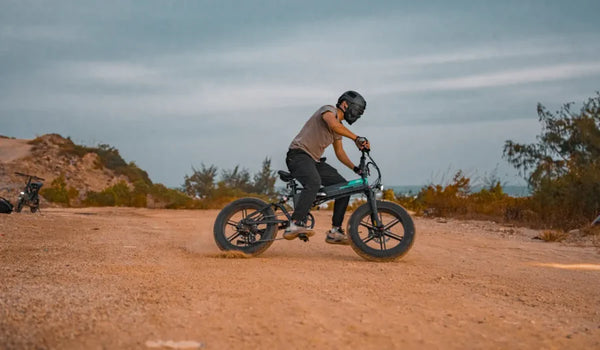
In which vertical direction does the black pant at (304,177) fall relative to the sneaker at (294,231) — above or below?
above

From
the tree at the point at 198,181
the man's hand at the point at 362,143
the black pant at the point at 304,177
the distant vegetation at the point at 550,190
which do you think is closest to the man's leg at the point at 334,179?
the black pant at the point at 304,177

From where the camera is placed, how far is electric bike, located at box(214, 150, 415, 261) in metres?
8.10

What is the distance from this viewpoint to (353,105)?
827cm

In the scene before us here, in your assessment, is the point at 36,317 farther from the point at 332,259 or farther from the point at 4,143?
the point at 4,143

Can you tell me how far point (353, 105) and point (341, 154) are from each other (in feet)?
2.34

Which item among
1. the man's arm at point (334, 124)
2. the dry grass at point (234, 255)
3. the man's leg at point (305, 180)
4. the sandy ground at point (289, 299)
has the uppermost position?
the man's arm at point (334, 124)

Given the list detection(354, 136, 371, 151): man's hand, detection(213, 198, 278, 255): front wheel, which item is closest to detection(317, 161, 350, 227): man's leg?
detection(354, 136, 371, 151): man's hand

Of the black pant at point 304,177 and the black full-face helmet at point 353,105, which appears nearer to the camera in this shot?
the black pant at point 304,177

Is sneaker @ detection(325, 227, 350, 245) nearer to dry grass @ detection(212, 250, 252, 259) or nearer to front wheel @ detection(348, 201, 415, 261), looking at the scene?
front wheel @ detection(348, 201, 415, 261)

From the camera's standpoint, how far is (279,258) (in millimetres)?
8211

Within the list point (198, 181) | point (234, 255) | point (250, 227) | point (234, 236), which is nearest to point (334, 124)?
point (250, 227)

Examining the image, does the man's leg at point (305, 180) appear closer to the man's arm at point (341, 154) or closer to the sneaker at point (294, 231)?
the sneaker at point (294, 231)

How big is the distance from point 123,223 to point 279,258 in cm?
729

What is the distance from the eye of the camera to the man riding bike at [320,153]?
8047mm
